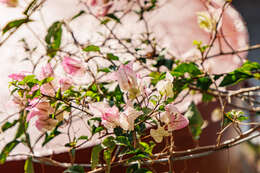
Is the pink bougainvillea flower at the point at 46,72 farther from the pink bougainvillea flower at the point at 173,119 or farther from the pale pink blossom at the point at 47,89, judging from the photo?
the pink bougainvillea flower at the point at 173,119

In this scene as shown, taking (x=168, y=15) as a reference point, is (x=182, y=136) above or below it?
below

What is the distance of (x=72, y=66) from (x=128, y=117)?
0.15 m

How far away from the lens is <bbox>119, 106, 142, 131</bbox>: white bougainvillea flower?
0.43 m

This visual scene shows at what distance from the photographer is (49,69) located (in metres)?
0.50

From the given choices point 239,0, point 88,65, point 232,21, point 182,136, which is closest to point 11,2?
point 88,65

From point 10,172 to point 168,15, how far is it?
3.45 ft

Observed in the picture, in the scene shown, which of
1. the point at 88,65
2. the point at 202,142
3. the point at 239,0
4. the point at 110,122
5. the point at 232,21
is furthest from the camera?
the point at 239,0

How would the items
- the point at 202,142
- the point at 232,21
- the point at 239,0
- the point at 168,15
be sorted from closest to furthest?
1. the point at 202,142
2. the point at 232,21
3. the point at 168,15
4. the point at 239,0

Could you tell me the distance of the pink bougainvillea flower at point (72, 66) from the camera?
524 millimetres

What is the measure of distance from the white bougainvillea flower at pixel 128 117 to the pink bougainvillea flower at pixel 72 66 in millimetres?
133

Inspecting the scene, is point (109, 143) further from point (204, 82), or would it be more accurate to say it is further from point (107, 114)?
point (204, 82)

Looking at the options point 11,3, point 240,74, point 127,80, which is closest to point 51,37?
point 11,3

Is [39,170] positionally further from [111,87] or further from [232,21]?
[232,21]

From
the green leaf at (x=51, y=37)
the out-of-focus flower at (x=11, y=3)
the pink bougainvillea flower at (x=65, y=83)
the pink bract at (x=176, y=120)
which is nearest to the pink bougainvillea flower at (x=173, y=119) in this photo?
the pink bract at (x=176, y=120)
